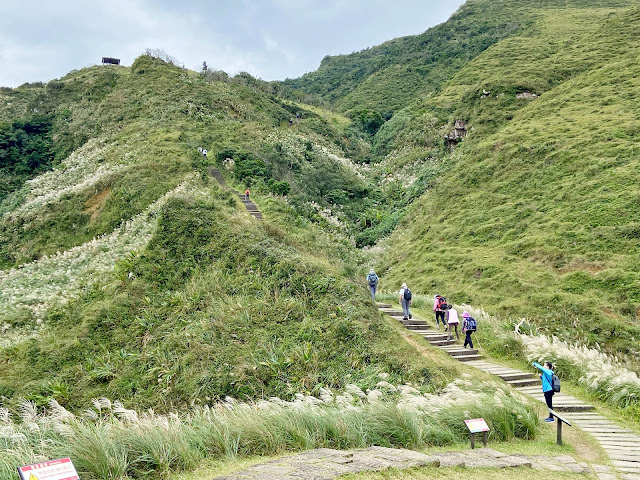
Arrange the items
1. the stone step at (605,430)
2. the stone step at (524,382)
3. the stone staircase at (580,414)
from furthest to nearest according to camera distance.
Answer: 1. the stone step at (524,382)
2. the stone step at (605,430)
3. the stone staircase at (580,414)

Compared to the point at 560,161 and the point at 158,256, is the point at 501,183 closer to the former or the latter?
the point at 560,161

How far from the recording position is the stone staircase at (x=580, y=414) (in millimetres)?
6953

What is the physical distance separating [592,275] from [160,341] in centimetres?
1457

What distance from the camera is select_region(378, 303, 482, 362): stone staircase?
12961mm

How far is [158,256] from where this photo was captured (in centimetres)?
1430

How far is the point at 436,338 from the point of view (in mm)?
14211

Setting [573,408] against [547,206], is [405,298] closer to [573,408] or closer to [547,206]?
[573,408]

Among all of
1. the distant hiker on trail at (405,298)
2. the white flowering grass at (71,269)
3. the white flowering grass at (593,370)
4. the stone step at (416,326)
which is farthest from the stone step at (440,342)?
the white flowering grass at (71,269)

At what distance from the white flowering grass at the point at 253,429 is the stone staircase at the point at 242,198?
1311 cm

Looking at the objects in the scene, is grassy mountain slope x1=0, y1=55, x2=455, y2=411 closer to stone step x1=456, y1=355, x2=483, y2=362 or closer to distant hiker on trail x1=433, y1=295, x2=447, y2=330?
stone step x1=456, y1=355, x2=483, y2=362

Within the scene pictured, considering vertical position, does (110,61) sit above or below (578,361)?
above

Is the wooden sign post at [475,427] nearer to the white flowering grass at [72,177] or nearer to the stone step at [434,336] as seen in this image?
the stone step at [434,336]

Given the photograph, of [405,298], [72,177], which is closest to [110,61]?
[72,177]

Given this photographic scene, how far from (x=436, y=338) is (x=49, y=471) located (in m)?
11.8
